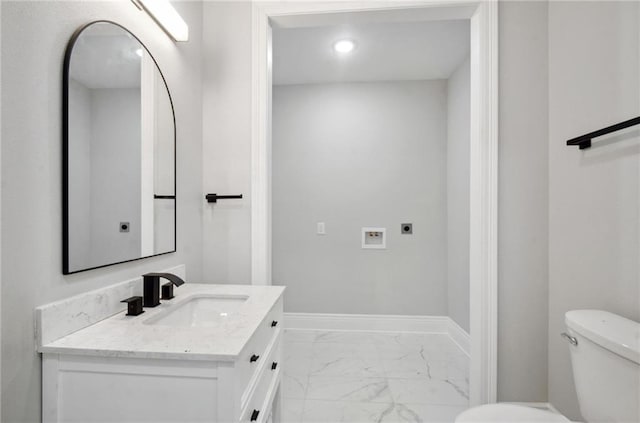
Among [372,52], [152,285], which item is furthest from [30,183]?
[372,52]

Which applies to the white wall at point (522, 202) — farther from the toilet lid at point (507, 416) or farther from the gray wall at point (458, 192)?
the gray wall at point (458, 192)

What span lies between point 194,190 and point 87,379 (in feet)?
3.23

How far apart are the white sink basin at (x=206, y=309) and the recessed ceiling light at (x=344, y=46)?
197 cm

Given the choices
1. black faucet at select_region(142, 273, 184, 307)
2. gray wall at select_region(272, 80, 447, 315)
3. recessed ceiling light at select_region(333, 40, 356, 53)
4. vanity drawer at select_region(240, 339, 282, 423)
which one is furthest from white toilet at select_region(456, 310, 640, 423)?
recessed ceiling light at select_region(333, 40, 356, 53)

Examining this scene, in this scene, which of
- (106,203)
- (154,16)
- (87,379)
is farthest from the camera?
(154,16)

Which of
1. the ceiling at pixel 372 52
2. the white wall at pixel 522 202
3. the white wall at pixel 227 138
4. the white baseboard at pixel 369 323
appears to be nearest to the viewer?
the white wall at pixel 522 202

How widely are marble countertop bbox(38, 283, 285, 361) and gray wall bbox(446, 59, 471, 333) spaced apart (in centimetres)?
200

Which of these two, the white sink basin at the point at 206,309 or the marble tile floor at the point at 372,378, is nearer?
the white sink basin at the point at 206,309

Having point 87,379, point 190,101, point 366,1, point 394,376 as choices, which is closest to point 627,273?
point 394,376

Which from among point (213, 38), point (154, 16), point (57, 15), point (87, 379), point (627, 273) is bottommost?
point (87, 379)

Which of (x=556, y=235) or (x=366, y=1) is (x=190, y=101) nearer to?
(x=366, y=1)

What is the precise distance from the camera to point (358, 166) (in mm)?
2787

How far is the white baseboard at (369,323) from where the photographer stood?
273 centimetres

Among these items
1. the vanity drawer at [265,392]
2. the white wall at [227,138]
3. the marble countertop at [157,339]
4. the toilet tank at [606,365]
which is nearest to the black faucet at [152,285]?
the marble countertop at [157,339]
